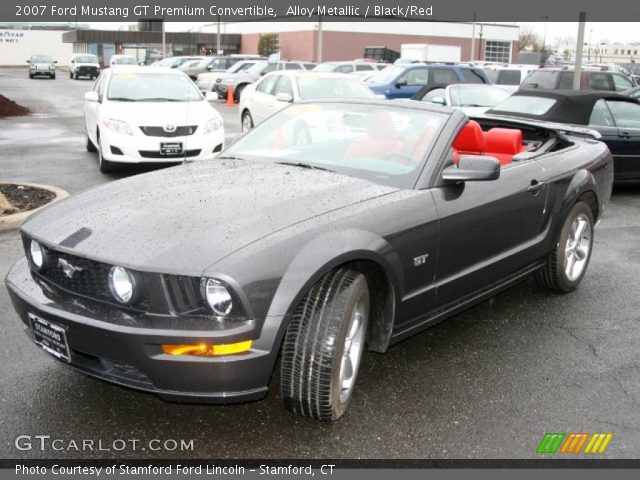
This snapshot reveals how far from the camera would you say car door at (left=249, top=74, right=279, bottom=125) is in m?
14.5

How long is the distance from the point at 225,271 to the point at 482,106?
39.3 feet

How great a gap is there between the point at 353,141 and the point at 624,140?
622 cm

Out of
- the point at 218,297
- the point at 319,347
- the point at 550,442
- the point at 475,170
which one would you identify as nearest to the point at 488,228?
the point at 475,170

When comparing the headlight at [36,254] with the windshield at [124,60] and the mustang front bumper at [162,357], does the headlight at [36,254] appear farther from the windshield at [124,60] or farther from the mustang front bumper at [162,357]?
the windshield at [124,60]

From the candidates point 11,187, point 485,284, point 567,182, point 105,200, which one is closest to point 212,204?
point 105,200

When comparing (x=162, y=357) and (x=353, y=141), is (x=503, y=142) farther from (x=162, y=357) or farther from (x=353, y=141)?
(x=162, y=357)

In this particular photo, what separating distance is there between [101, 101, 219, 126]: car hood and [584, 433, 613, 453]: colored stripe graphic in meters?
7.99

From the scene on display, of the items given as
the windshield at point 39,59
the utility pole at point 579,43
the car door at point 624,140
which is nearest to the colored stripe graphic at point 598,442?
the car door at point 624,140

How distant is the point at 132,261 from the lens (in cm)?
307

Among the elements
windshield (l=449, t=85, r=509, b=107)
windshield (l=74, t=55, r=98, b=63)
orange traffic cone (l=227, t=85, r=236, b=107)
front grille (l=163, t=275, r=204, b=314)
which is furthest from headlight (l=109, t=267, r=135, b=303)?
windshield (l=74, t=55, r=98, b=63)

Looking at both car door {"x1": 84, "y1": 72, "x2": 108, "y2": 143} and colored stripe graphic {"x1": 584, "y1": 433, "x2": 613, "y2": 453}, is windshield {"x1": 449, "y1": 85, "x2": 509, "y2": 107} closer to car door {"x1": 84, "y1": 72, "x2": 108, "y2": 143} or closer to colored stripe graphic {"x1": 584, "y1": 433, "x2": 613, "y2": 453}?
car door {"x1": 84, "y1": 72, "x2": 108, "y2": 143}

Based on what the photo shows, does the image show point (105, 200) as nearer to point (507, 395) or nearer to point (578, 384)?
point (507, 395)

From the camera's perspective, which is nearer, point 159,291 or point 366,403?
point 159,291
